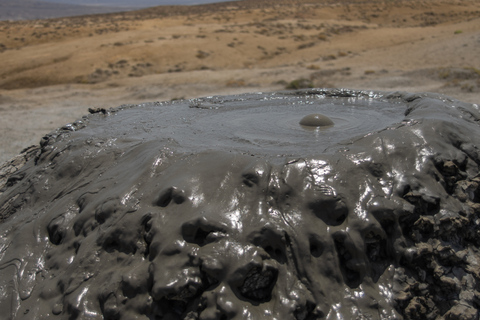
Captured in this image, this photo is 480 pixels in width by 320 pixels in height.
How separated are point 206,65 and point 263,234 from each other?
16.6 m

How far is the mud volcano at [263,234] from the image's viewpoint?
255 cm

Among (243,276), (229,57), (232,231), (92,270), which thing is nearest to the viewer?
(243,276)

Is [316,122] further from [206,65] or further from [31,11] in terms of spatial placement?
[31,11]

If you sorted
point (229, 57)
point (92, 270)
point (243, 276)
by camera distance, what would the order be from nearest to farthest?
point (243, 276)
point (92, 270)
point (229, 57)

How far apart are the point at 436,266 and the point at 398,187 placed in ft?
1.86

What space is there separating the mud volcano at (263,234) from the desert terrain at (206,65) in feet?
22.2

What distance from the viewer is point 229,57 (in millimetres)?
19672

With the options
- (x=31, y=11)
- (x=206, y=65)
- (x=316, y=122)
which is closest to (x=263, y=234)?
(x=316, y=122)

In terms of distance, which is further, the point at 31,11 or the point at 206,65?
the point at 31,11

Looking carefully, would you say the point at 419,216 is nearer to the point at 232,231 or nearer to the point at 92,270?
the point at 232,231

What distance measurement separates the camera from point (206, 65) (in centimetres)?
1856

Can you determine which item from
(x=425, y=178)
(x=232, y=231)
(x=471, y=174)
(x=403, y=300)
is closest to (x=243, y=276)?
(x=232, y=231)

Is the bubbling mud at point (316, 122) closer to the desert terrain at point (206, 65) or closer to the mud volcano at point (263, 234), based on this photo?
the mud volcano at point (263, 234)

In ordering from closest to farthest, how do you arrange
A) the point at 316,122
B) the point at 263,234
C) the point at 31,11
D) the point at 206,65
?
1. the point at 263,234
2. the point at 316,122
3. the point at 206,65
4. the point at 31,11
